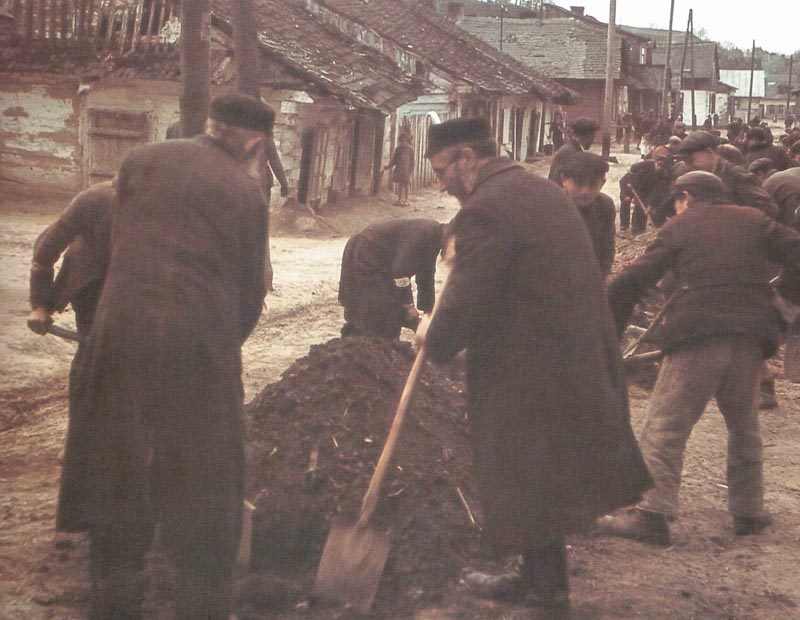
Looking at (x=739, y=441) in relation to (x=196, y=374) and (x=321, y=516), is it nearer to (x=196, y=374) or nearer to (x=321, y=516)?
(x=321, y=516)

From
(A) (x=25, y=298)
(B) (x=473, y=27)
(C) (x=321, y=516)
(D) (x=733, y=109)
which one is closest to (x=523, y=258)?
(C) (x=321, y=516)

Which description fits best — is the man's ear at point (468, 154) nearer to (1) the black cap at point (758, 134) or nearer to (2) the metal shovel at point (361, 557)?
(2) the metal shovel at point (361, 557)

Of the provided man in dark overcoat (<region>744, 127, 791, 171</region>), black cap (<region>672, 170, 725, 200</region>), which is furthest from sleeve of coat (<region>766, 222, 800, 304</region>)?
man in dark overcoat (<region>744, 127, 791, 171</region>)

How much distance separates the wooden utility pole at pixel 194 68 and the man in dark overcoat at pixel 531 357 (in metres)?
6.25

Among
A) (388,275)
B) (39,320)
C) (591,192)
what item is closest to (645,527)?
(591,192)

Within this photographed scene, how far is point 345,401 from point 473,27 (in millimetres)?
57891

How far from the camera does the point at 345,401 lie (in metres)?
5.35

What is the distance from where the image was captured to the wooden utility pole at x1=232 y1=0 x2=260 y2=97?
11859 mm

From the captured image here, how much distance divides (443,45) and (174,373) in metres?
32.2

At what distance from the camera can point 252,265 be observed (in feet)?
12.4

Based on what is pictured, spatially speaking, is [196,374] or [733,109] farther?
[733,109]

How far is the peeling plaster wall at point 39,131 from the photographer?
790 inches

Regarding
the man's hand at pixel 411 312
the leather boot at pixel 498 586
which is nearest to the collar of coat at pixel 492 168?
the leather boot at pixel 498 586

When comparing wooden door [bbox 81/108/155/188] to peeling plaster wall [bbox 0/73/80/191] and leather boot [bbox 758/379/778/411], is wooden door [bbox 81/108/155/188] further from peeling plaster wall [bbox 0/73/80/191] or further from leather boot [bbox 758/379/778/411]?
leather boot [bbox 758/379/778/411]
